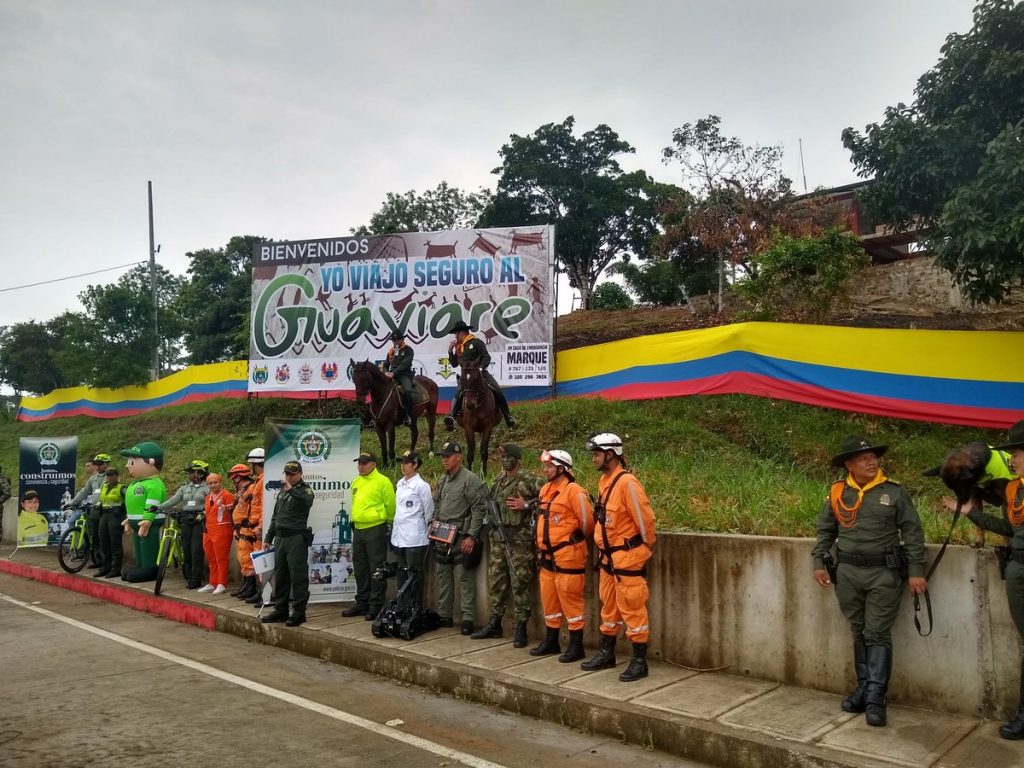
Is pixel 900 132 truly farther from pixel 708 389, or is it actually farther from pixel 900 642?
pixel 900 642

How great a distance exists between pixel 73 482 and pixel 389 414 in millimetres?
7560

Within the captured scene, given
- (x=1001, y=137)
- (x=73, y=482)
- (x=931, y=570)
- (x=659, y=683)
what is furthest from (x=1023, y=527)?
(x=73, y=482)

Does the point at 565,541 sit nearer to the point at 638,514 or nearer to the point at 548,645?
the point at 638,514

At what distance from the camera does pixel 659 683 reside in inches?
249

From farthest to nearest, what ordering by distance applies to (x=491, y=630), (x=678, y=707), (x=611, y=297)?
(x=611, y=297), (x=491, y=630), (x=678, y=707)

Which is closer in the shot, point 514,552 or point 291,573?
point 514,552

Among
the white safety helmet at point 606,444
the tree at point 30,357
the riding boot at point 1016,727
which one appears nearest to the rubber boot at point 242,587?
the white safety helmet at point 606,444

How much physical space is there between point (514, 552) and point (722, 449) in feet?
22.7

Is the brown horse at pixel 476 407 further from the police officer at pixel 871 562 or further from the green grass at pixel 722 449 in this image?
the police officer at pixel 871 562

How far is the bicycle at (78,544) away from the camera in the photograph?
13.8 meters

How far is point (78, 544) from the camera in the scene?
1388 centimetres

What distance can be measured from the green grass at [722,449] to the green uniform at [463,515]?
1602 millimetres

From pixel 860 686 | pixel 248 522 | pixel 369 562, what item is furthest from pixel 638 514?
pixel 248 522

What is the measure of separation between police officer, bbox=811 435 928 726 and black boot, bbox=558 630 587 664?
2.31m
